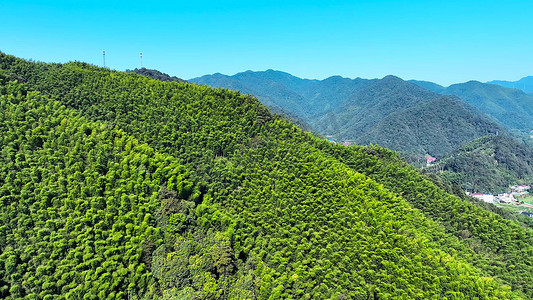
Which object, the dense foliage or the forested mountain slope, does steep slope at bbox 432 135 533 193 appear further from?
the dense foliage

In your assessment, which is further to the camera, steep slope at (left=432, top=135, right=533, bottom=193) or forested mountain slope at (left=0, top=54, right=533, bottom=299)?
steep slope at (left=432, top=135, right=533, bottom=193)

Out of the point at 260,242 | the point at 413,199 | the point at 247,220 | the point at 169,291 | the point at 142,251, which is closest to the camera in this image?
the point at 169,291

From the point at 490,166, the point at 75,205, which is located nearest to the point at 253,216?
the point at 75,205

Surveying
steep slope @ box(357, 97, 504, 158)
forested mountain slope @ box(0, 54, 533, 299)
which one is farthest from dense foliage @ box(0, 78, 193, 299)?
steep slope @ box(357, 97, 504, 158)

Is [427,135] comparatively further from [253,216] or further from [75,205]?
[75,205]

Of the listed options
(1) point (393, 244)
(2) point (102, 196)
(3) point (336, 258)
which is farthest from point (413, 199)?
(2) point (102, 196)

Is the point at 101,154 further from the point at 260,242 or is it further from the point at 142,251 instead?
the point at 260,242
